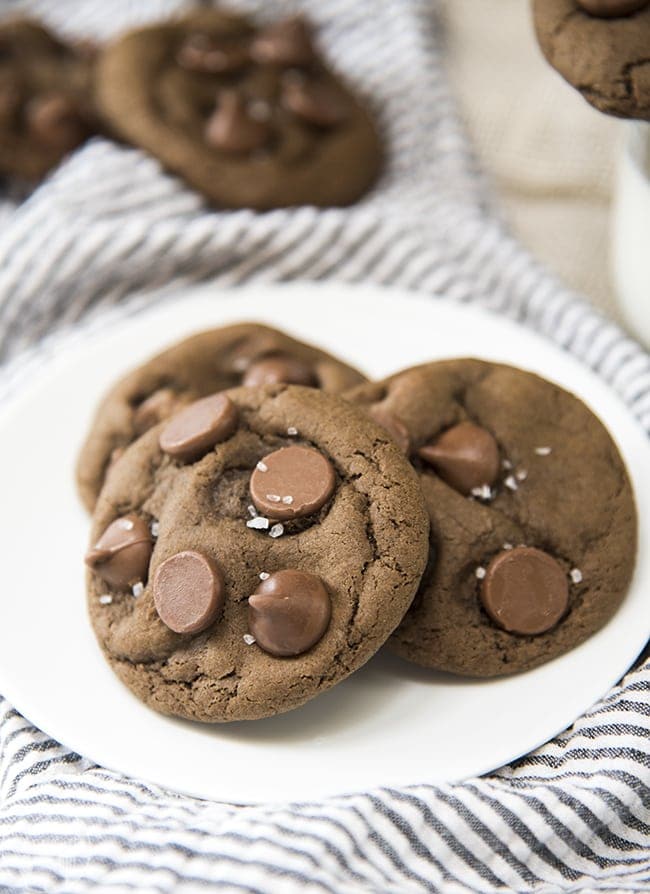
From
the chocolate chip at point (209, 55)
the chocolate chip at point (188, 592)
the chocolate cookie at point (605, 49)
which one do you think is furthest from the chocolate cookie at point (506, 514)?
the chocolate chip at point (209, 55)

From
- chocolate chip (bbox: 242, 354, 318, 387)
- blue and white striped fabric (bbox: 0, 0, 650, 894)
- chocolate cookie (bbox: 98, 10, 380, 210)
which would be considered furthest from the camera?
chocolate cookie (bbox: 98, 10, 380, 210)

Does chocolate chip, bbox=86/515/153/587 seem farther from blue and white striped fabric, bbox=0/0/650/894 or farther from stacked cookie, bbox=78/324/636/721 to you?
blue and white striped fabric, bbox=0/0/650/894

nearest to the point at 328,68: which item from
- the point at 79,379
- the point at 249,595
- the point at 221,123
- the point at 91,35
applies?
the point at 221,123

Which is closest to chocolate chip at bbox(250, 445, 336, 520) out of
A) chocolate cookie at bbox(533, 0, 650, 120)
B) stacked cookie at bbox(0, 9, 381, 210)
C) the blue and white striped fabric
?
the blue and white striped fabric

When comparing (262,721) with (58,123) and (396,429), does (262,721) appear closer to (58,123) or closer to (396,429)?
(396,429)

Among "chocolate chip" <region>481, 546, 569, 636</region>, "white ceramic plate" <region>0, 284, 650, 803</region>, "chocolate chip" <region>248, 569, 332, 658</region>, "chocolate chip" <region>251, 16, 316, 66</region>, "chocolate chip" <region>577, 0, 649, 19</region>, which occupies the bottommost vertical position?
"white ceramic plate" <region>0, 284, 650, 803</region>

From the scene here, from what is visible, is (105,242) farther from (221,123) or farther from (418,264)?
(418,264)
